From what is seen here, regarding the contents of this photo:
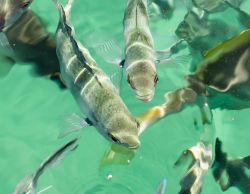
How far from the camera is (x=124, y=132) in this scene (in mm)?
3016

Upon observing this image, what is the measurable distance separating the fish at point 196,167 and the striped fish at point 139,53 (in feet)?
2.75

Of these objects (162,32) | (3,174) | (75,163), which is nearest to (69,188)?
(75,163)

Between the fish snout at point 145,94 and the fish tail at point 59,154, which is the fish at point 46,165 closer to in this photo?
the fish tail at point 59,154

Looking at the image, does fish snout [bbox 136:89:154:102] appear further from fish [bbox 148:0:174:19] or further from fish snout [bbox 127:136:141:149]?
fish [bbox 148:0:174:19]

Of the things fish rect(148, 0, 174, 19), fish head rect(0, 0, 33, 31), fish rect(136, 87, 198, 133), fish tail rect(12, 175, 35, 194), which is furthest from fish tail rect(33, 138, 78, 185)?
fish rect(148, 0, 174, 19)

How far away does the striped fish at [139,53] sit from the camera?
3.18 metres

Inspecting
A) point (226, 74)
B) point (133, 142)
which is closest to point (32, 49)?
point (226, 74)

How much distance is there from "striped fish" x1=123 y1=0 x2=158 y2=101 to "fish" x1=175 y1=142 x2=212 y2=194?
84 centimetres

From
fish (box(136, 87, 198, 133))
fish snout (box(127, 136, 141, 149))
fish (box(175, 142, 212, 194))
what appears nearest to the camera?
fish snout (box(127, 136, 141, 149))

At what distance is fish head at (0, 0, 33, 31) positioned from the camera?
3920 millimetres

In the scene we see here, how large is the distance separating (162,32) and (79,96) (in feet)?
5.40

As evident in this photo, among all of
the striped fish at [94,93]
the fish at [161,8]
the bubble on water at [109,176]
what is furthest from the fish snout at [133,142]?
the fish at [161,8]

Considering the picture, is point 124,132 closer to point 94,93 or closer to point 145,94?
point 145,94

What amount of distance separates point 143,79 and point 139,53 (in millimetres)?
252
